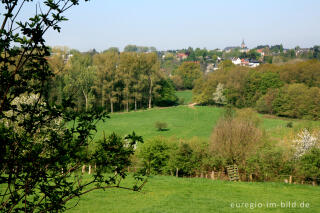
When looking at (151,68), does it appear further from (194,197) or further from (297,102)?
(194,197)

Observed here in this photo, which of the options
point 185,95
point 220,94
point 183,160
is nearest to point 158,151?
point 183,160

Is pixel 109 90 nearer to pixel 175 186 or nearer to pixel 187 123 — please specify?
pixel 187 123

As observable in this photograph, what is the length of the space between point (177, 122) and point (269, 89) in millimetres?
22243

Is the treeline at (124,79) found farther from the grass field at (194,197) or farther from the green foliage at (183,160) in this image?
the grass field at (194,197)

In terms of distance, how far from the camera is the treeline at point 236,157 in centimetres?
2195

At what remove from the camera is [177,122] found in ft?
191

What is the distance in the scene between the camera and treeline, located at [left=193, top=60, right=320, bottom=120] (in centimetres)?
5912

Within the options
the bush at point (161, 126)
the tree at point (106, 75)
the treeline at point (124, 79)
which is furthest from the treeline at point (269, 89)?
the tree at point (106, 75)

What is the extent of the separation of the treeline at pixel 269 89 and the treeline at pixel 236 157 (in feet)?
109

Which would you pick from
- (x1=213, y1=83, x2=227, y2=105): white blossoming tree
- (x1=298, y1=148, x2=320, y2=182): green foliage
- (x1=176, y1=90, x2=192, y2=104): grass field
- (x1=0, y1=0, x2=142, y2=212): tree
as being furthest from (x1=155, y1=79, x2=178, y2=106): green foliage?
(x1=0, y1=0, x2=142, y2=212): tree

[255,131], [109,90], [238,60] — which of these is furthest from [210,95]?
[238,60]

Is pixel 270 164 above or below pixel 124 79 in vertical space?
below

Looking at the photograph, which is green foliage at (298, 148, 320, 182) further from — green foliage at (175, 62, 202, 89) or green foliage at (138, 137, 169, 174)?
green foliage at (175, 62, 202, 89)

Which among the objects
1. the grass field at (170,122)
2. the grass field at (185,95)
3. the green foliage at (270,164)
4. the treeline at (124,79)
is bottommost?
the grass field at (170,122)
